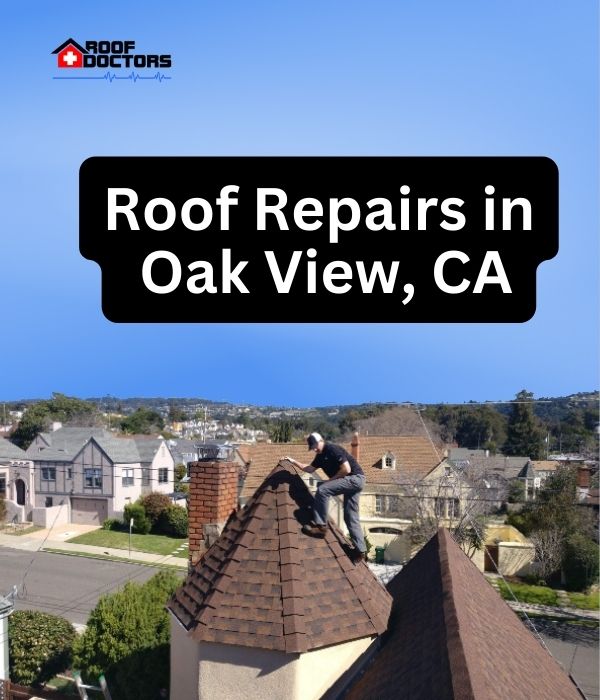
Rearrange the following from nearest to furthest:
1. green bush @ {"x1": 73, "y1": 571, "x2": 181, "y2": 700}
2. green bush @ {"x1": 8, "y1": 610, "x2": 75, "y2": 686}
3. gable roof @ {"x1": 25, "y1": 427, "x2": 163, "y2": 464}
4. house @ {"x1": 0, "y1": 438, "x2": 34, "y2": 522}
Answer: green bush @ {"x1": 73, "y1": 571, "x2": 181, "y2": 700}, green bush @ {"x1": 8, "y1": 610, "x2": 75, "y2": 686}, house @ {"x1": 0, "y1": 438, "x2": 34, "y2": 522}, gable roof @ {"x1": 25, "y1": 427, "x2": 163, "y2": 464}

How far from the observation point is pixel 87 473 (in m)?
40.8

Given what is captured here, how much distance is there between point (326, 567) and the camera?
650 centimetres

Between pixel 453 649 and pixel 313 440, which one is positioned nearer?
pixel 453 649

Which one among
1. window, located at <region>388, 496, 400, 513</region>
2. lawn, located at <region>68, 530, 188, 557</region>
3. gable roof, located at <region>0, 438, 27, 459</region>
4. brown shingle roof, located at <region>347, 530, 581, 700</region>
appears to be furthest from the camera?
gable roof, located at <region>0, 438, 27, 459</region>

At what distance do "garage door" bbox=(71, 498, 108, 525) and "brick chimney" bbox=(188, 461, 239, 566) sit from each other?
34850 millimetres

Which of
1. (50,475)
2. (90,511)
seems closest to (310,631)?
(90,511)

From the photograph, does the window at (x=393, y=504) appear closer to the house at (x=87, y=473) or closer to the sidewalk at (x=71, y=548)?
the sidewalk at (x=71, y=548)

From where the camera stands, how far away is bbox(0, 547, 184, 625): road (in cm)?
2284

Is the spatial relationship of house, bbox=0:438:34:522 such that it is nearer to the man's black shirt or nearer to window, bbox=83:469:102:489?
window, bbox=83:469:102:489

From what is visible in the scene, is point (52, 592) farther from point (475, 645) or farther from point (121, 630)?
point (475, 645)

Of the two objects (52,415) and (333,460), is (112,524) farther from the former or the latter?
(333,460)

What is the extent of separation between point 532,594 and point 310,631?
2486 cm

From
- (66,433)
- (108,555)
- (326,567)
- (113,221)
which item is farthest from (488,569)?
(66,433)

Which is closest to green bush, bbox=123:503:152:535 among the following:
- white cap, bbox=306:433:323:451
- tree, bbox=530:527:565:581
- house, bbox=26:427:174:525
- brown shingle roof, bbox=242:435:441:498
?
house, bbox=26:427:174:525
